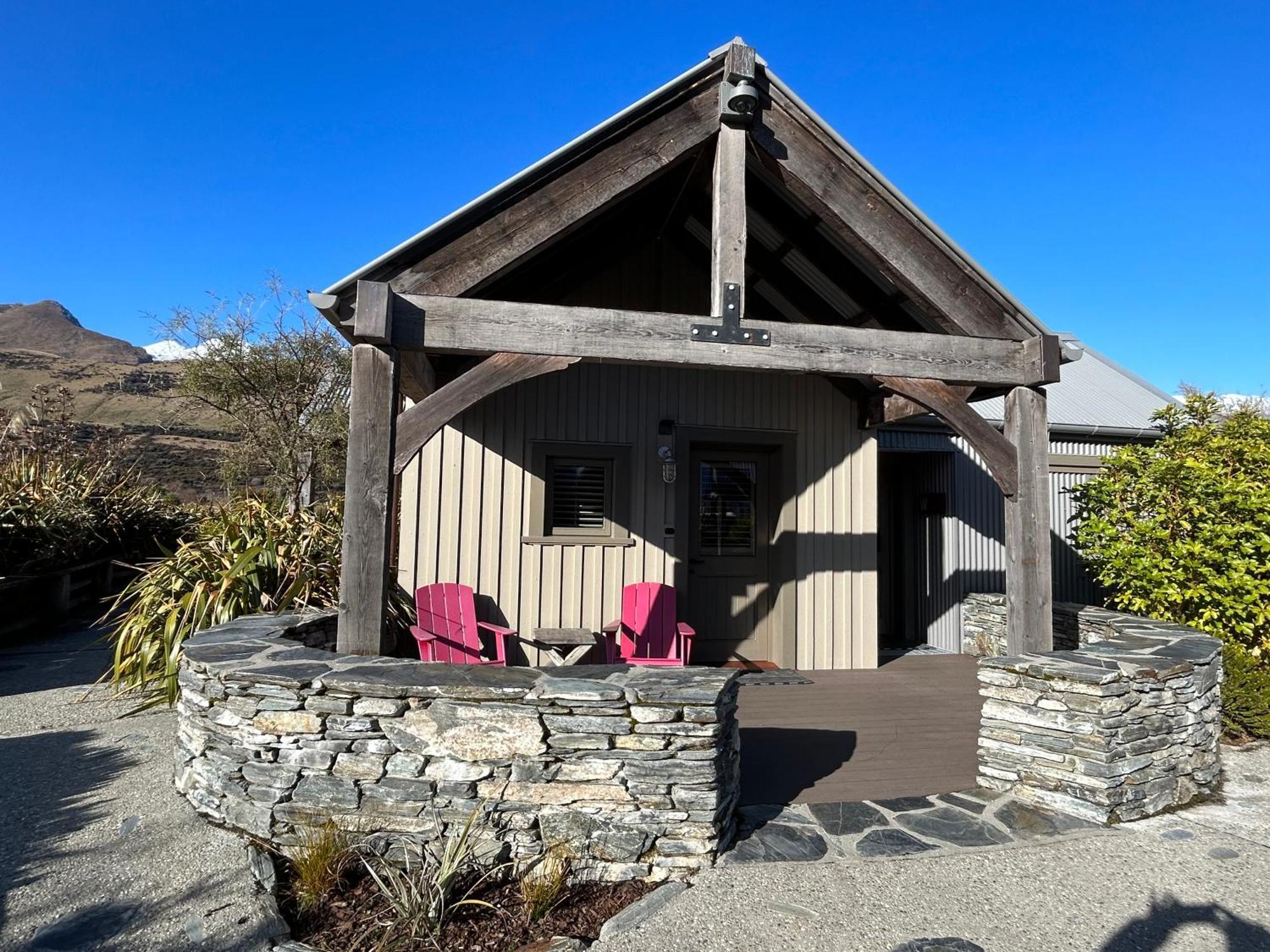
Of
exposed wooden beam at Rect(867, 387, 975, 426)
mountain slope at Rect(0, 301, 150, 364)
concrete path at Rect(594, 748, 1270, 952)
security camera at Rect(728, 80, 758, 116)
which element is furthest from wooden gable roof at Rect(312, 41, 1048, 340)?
mountain slope at Rect(0, 301, 150, 364)

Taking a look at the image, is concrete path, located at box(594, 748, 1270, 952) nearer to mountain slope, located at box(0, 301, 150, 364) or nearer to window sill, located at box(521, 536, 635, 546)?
window sill, located at box(521, 536, 635, 546)

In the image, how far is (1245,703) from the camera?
5.17 metres

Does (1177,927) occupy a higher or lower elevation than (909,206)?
lower

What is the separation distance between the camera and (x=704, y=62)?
4074mm

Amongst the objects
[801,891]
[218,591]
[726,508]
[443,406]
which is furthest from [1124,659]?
[218,591]

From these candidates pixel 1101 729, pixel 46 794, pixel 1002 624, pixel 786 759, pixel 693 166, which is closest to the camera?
pixel 1101 729

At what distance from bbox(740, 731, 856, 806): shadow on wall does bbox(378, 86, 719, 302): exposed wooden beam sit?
Result: 301 centimetres

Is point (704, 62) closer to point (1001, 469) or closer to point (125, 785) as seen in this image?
point (1001, 469)

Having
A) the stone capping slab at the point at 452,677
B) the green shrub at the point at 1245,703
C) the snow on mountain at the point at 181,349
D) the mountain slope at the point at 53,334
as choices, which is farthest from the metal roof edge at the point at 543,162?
the mountain slope at the point at 53,334

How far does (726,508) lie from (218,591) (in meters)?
4.21

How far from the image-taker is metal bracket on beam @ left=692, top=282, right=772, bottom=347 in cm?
405

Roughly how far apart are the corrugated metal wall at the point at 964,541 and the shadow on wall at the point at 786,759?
373cm

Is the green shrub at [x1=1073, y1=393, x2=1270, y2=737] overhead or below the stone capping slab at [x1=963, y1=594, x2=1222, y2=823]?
overhead

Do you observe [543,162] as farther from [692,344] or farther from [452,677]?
[452,677]
